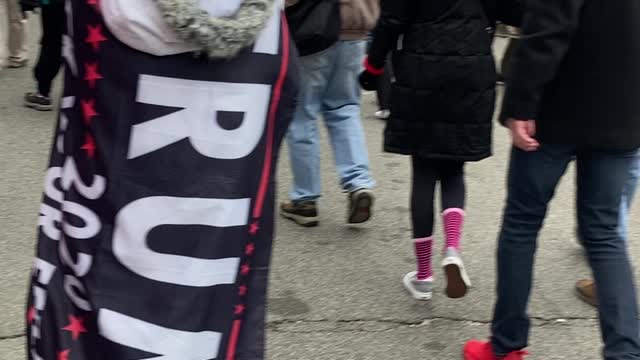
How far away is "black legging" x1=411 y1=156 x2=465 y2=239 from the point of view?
3.38 meters

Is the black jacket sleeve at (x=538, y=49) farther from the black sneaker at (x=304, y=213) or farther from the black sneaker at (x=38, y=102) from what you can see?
the black sneaker at (x=38, y=102)

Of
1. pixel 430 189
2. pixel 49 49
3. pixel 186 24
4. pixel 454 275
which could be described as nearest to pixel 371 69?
pixel 430 189

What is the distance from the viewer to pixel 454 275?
3.29 meters

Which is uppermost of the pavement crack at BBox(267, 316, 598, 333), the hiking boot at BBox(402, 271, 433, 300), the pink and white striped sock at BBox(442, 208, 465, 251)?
the pink and white striped sock at BBox(442, 208, 465, 251)

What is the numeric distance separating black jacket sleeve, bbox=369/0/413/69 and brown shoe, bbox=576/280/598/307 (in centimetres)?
125

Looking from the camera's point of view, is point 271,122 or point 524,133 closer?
point 271,122

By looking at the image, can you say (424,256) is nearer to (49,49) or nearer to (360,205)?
(360,205)

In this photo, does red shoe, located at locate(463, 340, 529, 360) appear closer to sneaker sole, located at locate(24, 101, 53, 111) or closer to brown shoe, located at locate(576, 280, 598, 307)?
brown shoe, located at locate(576, 280, 598, 307)

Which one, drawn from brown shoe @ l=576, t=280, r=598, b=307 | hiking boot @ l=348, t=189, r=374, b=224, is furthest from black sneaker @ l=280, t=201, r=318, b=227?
brown shoe @ l=576, t=280, r=598, b=307

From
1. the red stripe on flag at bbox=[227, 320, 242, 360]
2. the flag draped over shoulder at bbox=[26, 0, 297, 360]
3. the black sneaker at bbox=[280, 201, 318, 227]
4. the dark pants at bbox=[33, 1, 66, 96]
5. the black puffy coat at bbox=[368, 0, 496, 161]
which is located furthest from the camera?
the dark pants at bbox=[33, 1, 66, 96]

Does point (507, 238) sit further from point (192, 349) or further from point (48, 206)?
point (48, 206)

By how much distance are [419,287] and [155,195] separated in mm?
1915

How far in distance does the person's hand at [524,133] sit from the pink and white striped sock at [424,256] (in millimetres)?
936

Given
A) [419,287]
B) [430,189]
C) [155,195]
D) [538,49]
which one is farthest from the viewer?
[419,287]
